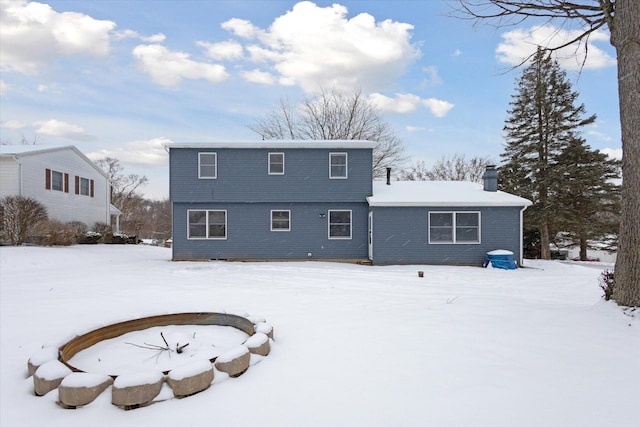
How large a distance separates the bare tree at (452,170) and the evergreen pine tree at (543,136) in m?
8.00

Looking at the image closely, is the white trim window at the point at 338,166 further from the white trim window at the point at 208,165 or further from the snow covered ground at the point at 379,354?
the snow covered ground at the point at 379,354

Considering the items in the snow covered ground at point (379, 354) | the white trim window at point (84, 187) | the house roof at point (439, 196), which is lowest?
the snow covered ground at point (379, 354)

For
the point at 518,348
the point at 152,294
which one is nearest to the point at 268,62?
the point at 152,294

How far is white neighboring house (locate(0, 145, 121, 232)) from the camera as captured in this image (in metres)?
16.4

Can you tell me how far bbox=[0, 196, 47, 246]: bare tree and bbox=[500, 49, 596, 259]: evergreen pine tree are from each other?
24.4 m

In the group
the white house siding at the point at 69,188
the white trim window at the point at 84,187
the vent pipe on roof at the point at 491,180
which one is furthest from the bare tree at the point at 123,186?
the vent pipe on roof at the point at 491,180

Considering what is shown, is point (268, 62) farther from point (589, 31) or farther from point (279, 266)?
point (589, 31)

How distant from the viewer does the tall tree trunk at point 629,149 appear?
16.2ft

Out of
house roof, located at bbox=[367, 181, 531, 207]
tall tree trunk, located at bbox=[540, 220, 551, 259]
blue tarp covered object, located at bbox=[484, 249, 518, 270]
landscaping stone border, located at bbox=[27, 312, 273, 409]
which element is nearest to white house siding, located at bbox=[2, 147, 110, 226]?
house roof, located at bbox=[367, 181, 531, 207]

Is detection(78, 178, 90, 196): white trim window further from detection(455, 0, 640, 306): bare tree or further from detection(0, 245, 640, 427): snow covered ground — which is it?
detection(455, 0, 640, 306): bare tree

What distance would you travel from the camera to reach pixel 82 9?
10.5 metres

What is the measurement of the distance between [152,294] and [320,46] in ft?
46.4

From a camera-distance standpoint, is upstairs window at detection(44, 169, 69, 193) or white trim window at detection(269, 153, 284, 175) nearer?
white trim window at detection(269, 153, 284, 175)

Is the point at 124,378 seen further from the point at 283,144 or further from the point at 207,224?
the point at 283,144
